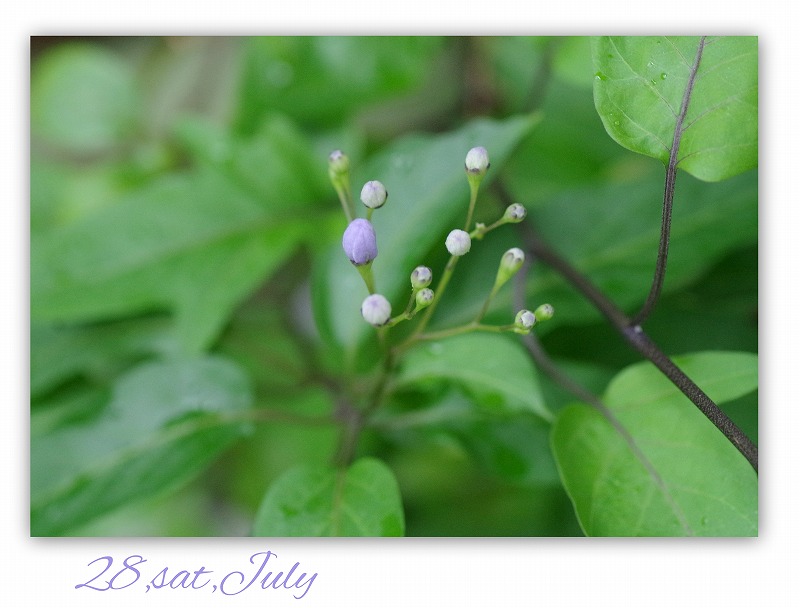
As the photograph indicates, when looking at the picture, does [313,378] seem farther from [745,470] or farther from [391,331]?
[745,470]

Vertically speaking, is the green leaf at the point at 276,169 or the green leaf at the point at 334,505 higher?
the green leaf at the point at 276,169

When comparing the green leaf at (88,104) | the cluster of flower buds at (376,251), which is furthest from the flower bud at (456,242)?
the green leaf at (88,104)

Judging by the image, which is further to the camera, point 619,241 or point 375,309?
point 619,241

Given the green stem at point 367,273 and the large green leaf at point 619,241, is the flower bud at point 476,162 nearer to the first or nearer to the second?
the green stem at point 367,273

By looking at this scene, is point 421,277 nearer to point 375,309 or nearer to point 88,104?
point 375,309

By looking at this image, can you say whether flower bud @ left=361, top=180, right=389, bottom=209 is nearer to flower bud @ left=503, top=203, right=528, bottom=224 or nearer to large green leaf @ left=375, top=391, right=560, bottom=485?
flower bud @ left=503, top=203, right=528, bottom=224

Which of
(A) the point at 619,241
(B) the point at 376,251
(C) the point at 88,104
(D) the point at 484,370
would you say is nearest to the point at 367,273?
(B) the point at 376,251
